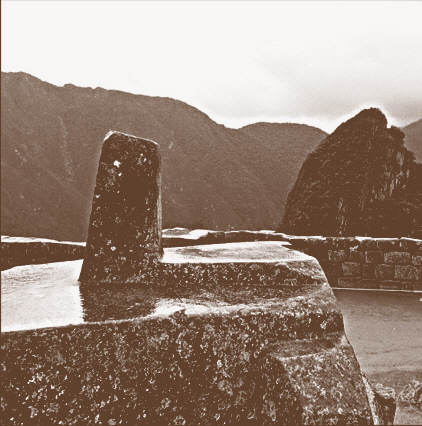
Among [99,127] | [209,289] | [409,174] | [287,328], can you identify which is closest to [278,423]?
[287,328]

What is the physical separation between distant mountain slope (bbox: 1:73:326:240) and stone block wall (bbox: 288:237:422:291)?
28.9 m

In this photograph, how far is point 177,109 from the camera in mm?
59219

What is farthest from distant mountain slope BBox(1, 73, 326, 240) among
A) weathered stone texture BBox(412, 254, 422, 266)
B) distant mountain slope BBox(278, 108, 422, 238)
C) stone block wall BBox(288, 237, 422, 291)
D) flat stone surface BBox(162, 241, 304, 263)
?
flat stone surface BBox(162, 241, 304, 263)

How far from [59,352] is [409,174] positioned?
14837 millimetres

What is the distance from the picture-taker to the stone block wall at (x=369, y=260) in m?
7.19

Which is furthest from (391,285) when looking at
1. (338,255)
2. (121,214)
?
(121,214)

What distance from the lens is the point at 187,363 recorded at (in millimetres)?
2020

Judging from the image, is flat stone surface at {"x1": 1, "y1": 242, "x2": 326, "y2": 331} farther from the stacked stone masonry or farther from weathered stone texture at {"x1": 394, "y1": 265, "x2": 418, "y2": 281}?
weathered stone texture at {"x1": 394, "y1": 265, "x2": 418, "y2": 281}

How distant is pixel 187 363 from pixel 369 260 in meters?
6.11

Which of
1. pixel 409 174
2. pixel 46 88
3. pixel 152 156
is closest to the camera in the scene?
pixel 152 156

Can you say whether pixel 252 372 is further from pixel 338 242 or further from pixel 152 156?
pixel 338 242

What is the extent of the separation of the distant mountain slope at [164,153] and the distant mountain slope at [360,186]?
21856 mm

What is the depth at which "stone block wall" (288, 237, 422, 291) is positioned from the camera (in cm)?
719

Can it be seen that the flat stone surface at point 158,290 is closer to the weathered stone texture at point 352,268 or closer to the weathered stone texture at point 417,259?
the weathered stone texture at point 352,268
